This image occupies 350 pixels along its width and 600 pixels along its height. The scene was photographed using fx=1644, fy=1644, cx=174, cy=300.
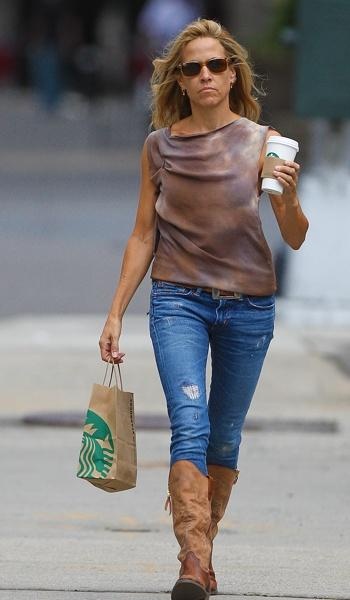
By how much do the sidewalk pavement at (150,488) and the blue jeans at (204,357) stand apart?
2.03 feet

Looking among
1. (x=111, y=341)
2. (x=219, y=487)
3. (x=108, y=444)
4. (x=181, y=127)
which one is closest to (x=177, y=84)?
(x=181, y=127)

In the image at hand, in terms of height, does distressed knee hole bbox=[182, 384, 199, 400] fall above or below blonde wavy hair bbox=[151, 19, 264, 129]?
below

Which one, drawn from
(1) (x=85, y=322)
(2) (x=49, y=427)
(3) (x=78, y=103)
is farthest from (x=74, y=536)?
(3) (x=78, y=103)

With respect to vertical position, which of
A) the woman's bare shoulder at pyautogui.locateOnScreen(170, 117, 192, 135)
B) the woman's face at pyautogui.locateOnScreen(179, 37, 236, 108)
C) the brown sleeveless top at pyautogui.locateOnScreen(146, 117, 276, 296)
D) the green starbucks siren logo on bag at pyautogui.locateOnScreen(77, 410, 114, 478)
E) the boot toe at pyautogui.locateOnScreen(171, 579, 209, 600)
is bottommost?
the boot toe at pyautogui.locateOnScreen(171, 579, 209, 600)

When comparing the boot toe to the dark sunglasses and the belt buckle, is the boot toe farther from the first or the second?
the dark sunglasses

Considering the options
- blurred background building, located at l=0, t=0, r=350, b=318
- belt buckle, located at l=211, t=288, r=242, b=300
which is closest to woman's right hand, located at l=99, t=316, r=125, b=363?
belt buckle, located at l=211, t=288, r=242, b=300

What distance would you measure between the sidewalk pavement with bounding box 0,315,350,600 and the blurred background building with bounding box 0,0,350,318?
131cm

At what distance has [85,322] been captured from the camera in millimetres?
12789

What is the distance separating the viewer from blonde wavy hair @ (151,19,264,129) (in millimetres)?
5379

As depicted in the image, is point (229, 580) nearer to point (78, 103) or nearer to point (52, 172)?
point (52, 172)

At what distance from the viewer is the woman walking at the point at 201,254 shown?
522 cm

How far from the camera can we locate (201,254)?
208 inches

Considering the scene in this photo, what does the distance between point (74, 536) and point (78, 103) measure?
104 feet

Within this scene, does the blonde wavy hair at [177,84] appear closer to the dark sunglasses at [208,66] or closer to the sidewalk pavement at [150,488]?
the dark sunglasses at [208,66]
